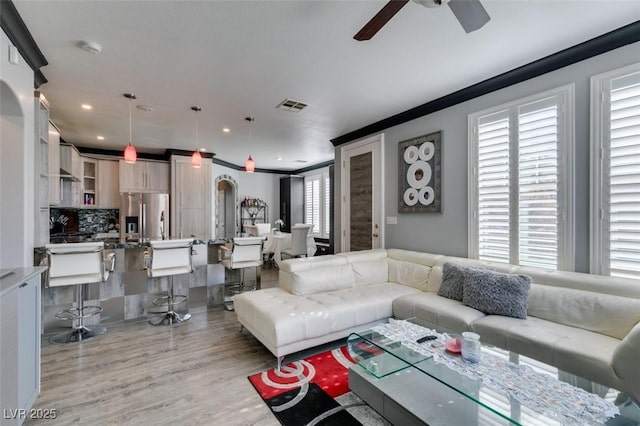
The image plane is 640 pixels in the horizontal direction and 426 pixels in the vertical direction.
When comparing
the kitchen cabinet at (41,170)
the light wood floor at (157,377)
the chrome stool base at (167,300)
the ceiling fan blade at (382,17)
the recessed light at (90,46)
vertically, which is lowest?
the light wood floor at (157,377)

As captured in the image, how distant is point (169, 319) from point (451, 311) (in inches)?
128

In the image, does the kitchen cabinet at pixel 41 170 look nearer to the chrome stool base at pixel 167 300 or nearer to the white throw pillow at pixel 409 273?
the chrome stool base at pixel 167 300

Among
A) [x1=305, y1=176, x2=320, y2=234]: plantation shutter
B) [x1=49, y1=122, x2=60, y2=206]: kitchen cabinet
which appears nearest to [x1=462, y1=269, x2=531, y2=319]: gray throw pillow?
[x1=49, y1=122, x2=60, y2=206]: kitchen cabinet

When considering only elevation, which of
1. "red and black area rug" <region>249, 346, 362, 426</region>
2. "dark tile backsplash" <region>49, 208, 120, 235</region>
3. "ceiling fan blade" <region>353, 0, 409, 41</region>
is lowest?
"red and black area rug" <region>249, 346, 362, 426</region>

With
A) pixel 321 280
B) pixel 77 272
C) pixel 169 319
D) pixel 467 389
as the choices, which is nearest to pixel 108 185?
pixel 77 272

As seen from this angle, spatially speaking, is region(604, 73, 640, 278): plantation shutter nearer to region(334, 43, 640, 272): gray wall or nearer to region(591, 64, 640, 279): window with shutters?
region(591, 64, 640, 279): window with shutters

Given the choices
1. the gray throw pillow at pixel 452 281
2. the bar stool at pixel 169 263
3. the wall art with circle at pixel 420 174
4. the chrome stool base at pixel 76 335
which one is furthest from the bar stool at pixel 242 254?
the gray throw pillow at pixel 452 281

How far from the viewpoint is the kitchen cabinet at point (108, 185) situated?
616 centimetres

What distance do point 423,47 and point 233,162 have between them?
6.37 meters

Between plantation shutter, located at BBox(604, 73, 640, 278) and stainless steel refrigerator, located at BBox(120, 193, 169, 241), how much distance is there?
674cm

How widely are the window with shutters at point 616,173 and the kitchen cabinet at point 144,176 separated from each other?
733 centimetres

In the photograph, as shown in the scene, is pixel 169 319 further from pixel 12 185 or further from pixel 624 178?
pixel 624 178

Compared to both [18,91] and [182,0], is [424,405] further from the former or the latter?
Answer: [18,91]

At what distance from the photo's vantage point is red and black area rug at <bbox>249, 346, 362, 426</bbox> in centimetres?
193
